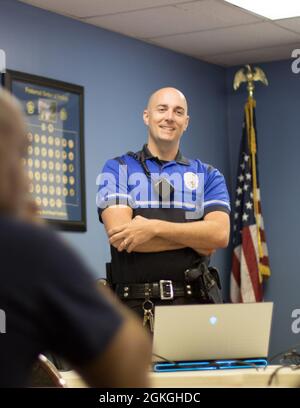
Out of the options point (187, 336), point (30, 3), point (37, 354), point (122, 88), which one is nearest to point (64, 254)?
point (37, 354)

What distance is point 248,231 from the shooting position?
21.8ft

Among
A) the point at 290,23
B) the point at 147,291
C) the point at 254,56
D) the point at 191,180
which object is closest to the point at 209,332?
the point at 147,291

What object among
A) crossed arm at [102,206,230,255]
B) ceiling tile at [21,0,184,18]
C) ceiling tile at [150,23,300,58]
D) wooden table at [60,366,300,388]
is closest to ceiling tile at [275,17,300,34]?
ceiling tile at [150,23,300,58]

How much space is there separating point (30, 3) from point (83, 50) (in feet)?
1.74

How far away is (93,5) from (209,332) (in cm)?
303

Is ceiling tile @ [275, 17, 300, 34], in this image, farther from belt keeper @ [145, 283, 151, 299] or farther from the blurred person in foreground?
the blurred person in foreground

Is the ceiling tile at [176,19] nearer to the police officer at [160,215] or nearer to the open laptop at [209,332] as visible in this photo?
the police officer at [160,215]

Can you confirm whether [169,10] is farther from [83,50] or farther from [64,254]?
[64,254]

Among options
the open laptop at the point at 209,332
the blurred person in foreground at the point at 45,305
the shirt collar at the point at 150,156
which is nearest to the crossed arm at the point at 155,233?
the shirt collar at the point at 150,156

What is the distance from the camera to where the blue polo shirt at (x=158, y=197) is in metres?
3.53

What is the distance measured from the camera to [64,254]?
1082 millimetres

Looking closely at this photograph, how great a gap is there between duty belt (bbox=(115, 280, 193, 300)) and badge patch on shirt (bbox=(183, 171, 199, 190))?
417 mm

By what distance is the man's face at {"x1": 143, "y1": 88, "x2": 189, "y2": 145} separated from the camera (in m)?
3.75

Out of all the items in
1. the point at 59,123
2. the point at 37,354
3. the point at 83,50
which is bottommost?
the point at 37,354
